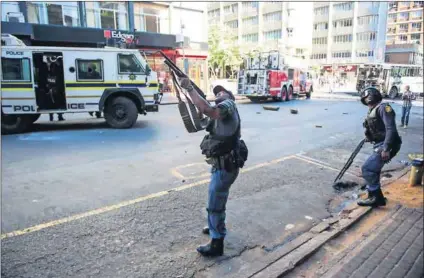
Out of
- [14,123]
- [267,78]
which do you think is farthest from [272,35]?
[14,123]

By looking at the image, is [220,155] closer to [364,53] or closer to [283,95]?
[283,95]

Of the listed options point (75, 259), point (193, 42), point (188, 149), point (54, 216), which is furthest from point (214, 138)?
point (193, 42)

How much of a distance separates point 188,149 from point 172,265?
4.71 metres

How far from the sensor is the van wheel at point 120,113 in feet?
33.6

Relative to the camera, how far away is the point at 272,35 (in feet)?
240

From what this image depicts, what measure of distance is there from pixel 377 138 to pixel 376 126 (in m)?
0.16

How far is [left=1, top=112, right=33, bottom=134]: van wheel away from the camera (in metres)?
9.46

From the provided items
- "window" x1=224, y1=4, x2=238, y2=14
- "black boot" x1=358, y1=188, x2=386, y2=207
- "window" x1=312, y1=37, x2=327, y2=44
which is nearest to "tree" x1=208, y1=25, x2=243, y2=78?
"window" x1=312, y1=37, x2=327, y2=44

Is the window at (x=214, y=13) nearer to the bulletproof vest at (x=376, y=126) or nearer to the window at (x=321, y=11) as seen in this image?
the window at (x=321, y=11)

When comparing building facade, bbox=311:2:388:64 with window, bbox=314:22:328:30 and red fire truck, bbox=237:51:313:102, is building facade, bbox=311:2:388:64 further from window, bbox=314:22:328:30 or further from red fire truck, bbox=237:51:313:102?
red fire truck, bbox=237:51:313:102

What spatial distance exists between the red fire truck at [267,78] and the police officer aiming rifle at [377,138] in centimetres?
1614

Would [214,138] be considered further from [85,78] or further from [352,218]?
[85,78]

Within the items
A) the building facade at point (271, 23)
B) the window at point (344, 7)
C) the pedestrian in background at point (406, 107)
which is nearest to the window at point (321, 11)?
the building facade at point (271, 23)

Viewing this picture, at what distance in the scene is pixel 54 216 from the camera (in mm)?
4117
